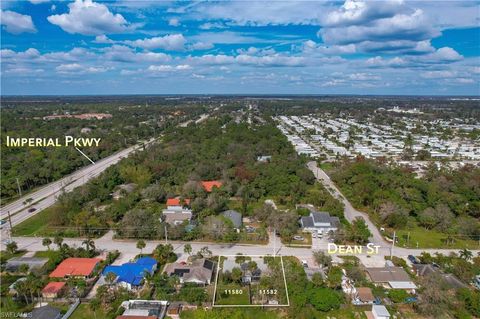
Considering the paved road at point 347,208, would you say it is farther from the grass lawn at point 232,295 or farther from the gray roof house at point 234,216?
the grass lawn at point 232,295

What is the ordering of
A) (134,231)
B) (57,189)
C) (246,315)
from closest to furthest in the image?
(246,315) → (134,231) → (57,189)

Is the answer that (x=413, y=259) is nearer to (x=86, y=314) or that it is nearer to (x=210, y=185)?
(x=210, y=185)

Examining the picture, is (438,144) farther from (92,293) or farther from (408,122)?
(92,293)

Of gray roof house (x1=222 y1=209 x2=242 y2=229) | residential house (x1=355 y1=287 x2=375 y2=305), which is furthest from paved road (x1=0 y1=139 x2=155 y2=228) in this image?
residential house (x1=355 y1=287 x2=375 y2=305)

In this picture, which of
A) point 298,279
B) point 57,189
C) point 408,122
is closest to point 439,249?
point 298,279

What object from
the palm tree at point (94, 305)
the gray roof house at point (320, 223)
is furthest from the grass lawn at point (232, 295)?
the gray roof house at point (320, 223)
